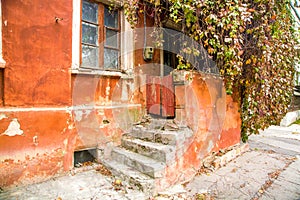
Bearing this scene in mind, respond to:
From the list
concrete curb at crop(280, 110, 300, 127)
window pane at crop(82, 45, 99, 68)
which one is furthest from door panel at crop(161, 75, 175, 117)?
concrete curb at crop(280, 110, 300, 127)

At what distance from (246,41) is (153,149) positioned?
2902 millimetres

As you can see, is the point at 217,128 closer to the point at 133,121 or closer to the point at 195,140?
the point at 195,140

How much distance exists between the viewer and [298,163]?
13.0 feet

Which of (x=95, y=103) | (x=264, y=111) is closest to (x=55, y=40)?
(x=95, y=103)

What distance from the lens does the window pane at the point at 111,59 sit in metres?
3.93

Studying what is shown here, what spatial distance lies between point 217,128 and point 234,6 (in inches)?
89.9

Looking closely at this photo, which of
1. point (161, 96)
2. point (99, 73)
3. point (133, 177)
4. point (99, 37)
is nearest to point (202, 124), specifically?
point (161, 96)

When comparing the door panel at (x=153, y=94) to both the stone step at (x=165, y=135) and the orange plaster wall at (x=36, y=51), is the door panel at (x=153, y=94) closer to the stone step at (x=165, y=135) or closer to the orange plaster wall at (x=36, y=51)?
the stone step at (x=165, y=135)

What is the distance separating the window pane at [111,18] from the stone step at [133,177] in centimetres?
278

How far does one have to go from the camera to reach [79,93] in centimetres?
340

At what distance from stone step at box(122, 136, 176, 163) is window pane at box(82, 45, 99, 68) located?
1.64m

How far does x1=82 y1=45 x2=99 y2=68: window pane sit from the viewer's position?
364 centimetres

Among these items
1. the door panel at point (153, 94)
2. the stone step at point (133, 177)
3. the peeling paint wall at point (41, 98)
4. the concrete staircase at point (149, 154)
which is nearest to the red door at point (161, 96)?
the door panel at point (153, 94)

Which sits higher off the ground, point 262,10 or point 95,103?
point 262,10
